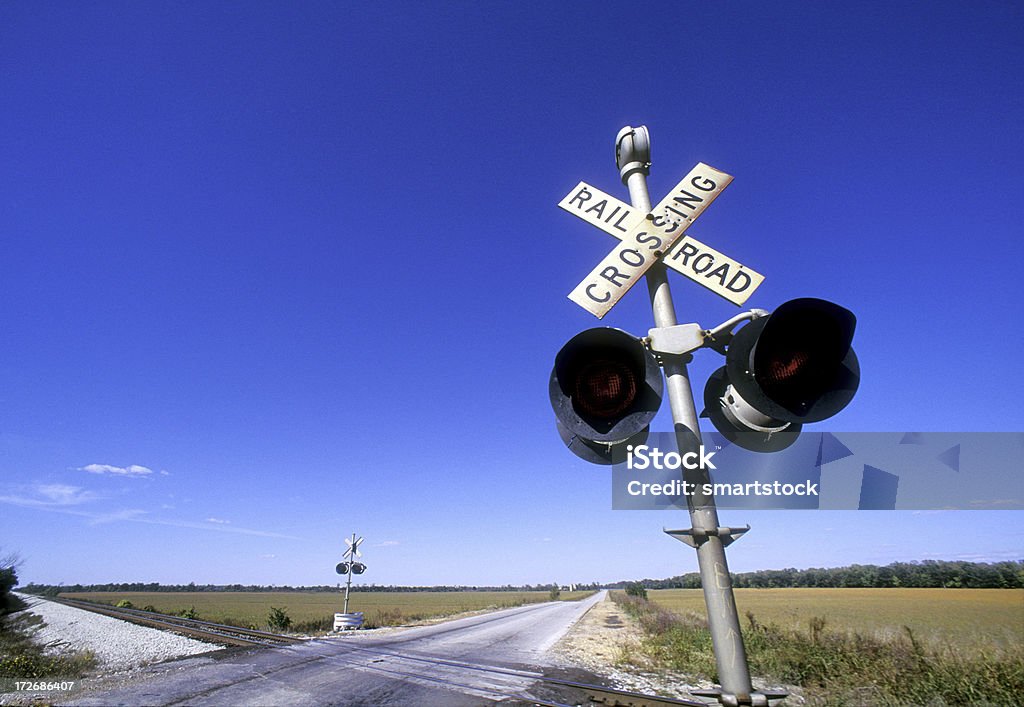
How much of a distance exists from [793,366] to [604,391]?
35.4 inches

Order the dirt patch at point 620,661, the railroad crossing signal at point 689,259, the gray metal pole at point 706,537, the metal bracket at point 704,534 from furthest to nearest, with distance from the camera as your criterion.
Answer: the dirt patch at point 620,661 < the railroad crossing signal at point 689,259 < the metal bracket at point 704,534 < the gray metal pole at point 706,537

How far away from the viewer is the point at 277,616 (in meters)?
19.8

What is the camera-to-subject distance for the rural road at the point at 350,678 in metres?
7.49

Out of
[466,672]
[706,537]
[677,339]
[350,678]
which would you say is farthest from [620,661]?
[677,339]

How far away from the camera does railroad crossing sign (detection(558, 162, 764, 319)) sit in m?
2.32

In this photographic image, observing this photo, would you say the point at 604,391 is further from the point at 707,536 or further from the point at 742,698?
the point at 742,698

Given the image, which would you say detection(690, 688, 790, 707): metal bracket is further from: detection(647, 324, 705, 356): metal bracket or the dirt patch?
the dirt patch

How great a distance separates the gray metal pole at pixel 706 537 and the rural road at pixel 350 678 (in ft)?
24.8

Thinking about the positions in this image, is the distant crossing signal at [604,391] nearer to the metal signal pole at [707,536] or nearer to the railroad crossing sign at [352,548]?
the metal signal pole at [707,536]

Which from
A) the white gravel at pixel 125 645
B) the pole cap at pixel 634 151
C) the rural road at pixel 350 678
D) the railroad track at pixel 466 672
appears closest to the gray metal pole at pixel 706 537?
the pole cap at pixel 634 151

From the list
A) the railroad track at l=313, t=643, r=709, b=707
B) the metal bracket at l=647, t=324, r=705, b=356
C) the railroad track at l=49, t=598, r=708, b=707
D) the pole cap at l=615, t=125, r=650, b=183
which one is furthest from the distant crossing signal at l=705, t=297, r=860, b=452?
the railroad track at l=313, t=643, r=709, b=707

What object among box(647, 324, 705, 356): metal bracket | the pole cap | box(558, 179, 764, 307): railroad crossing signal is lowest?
box(647, 324, 705, 356): metal bracket

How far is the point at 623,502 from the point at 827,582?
3699 inches

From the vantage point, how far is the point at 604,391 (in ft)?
7.16
